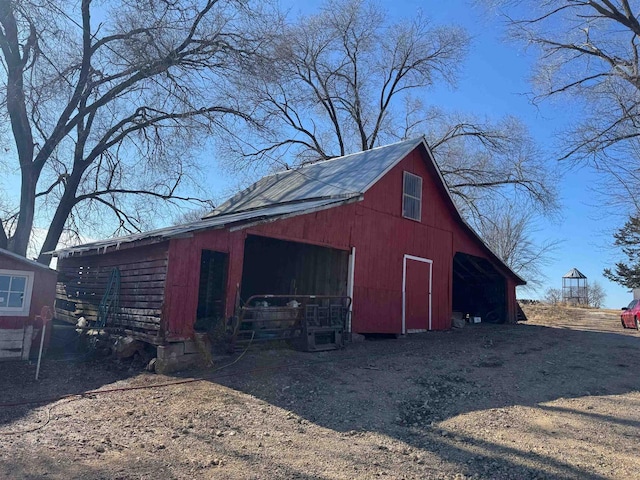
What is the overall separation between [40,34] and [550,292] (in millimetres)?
50237

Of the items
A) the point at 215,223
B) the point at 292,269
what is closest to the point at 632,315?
the point at 292,269

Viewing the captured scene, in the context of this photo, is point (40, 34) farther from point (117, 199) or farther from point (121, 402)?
point (121, 402)

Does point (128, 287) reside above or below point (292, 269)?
below

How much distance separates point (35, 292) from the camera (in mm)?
10219

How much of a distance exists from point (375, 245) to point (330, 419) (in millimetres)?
7879

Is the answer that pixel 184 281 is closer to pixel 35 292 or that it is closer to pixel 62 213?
pixel 35 292

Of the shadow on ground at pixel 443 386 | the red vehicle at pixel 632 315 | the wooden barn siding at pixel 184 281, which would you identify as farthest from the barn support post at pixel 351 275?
the red vehicle at pixel 632 315

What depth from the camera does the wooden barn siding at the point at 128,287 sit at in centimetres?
938

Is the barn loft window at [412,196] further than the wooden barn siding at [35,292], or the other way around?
the barn loft window at [412,196]

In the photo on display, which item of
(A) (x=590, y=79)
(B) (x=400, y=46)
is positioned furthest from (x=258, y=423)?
(B) (x=400, y=46)

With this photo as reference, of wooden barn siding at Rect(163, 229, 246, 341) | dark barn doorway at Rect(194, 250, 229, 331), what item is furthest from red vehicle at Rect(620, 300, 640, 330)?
wooden barn siding at Rect(163, 229, 246, 341)

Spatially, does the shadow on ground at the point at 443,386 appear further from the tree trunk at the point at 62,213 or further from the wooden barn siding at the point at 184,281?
the tree trunk at the point at 62,213

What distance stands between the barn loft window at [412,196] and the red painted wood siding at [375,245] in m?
0.19

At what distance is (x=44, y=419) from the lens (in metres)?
6.11
